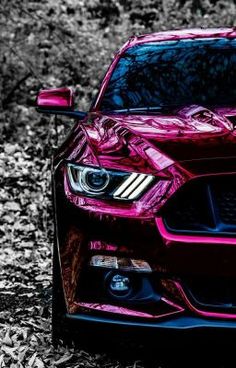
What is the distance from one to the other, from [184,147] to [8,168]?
5.32 m

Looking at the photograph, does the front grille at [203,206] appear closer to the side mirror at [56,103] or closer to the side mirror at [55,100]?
the side mirror at [56,103]

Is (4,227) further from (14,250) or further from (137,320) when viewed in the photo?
(137,320)

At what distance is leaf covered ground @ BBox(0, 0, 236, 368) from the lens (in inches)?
165

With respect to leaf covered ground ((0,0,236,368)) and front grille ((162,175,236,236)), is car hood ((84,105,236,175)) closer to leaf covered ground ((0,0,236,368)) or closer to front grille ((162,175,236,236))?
front grille ((162,175,236,236))

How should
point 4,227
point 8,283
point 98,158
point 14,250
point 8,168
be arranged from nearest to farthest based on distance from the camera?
point 98,158 → point 8,283 → point 14,250 → point 4,227 → point 8,168

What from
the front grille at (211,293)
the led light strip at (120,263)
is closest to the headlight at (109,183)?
the led light strip at (120,263)

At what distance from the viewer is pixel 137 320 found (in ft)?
9.96

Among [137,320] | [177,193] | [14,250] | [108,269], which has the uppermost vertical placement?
[177,193]

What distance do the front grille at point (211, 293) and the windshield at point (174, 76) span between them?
158 cm

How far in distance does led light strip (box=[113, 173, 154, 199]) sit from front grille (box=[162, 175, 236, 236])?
14 centimetres

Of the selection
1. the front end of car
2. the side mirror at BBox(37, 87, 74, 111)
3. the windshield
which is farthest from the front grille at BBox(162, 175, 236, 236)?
the side mirror at BBox(37, 87, 74, 111)

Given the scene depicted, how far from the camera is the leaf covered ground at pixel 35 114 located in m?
4.18

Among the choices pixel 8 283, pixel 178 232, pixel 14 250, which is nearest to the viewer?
pixel 178 232

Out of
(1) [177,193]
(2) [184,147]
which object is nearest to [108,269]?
(1) [177,193]
